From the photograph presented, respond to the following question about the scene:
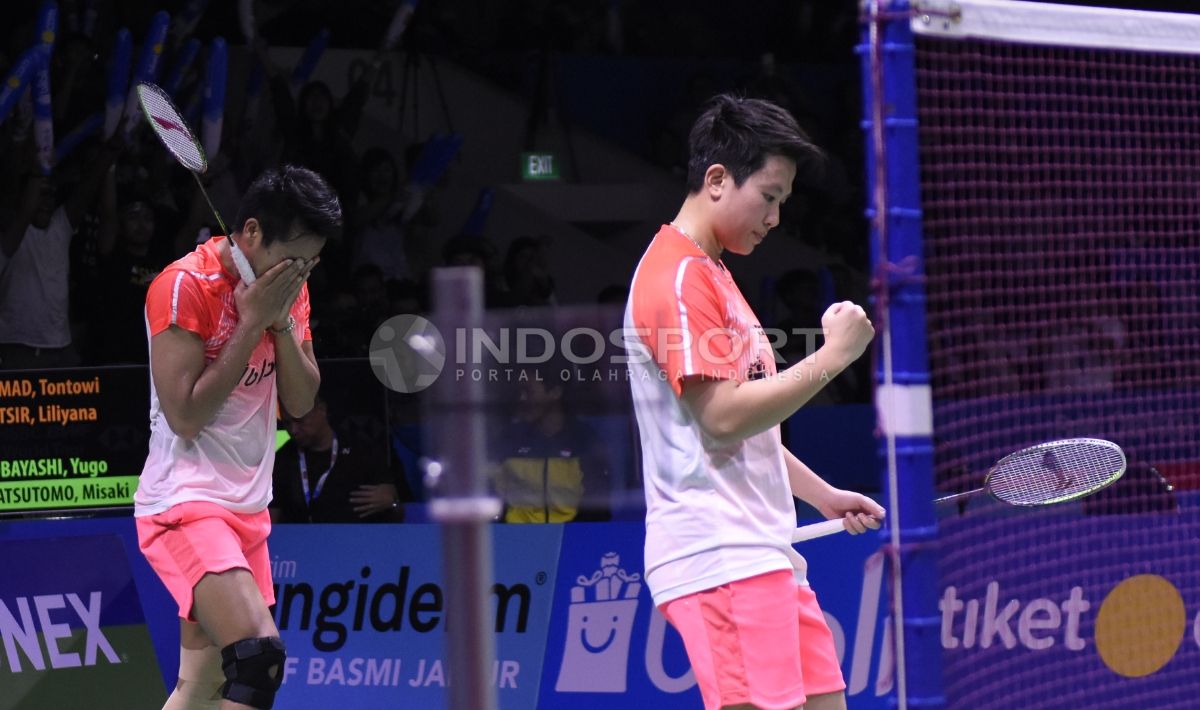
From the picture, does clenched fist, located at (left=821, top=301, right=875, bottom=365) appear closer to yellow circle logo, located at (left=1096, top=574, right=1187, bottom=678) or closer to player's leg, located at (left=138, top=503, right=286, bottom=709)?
player's leg, located at (left=138, top=503, right=286, bottom=709)

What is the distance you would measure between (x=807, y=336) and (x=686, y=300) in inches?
215

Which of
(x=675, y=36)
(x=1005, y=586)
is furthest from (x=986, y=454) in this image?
(x=675, y=36)

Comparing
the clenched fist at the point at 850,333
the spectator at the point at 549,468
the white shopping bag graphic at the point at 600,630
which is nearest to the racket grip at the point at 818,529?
the clenched fist at the point at 850,333

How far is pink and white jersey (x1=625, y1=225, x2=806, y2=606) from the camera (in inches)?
134

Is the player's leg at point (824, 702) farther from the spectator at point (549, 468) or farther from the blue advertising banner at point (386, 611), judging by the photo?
the spectator at point (549, 468)

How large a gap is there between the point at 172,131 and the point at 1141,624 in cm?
386

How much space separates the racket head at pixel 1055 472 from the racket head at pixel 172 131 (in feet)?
9.41

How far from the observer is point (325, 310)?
8688 mm

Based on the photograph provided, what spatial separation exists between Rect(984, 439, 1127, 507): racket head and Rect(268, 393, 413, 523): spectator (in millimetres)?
3179

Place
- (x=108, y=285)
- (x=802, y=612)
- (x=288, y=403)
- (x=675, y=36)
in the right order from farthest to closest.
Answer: (x=675, y=36)
(x=108, y=285)
(x=288, y=403)
(x=802, y=612)

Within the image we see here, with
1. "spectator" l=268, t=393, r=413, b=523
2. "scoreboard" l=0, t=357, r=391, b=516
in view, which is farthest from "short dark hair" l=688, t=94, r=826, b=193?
"scoreboard" l=0, t=357, r=391, b=516

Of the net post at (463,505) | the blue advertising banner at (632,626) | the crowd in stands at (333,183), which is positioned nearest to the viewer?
the net post at (463,505)

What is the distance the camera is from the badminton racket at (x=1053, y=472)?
413cm

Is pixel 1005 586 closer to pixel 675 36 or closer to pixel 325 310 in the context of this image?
pixel 325 310
